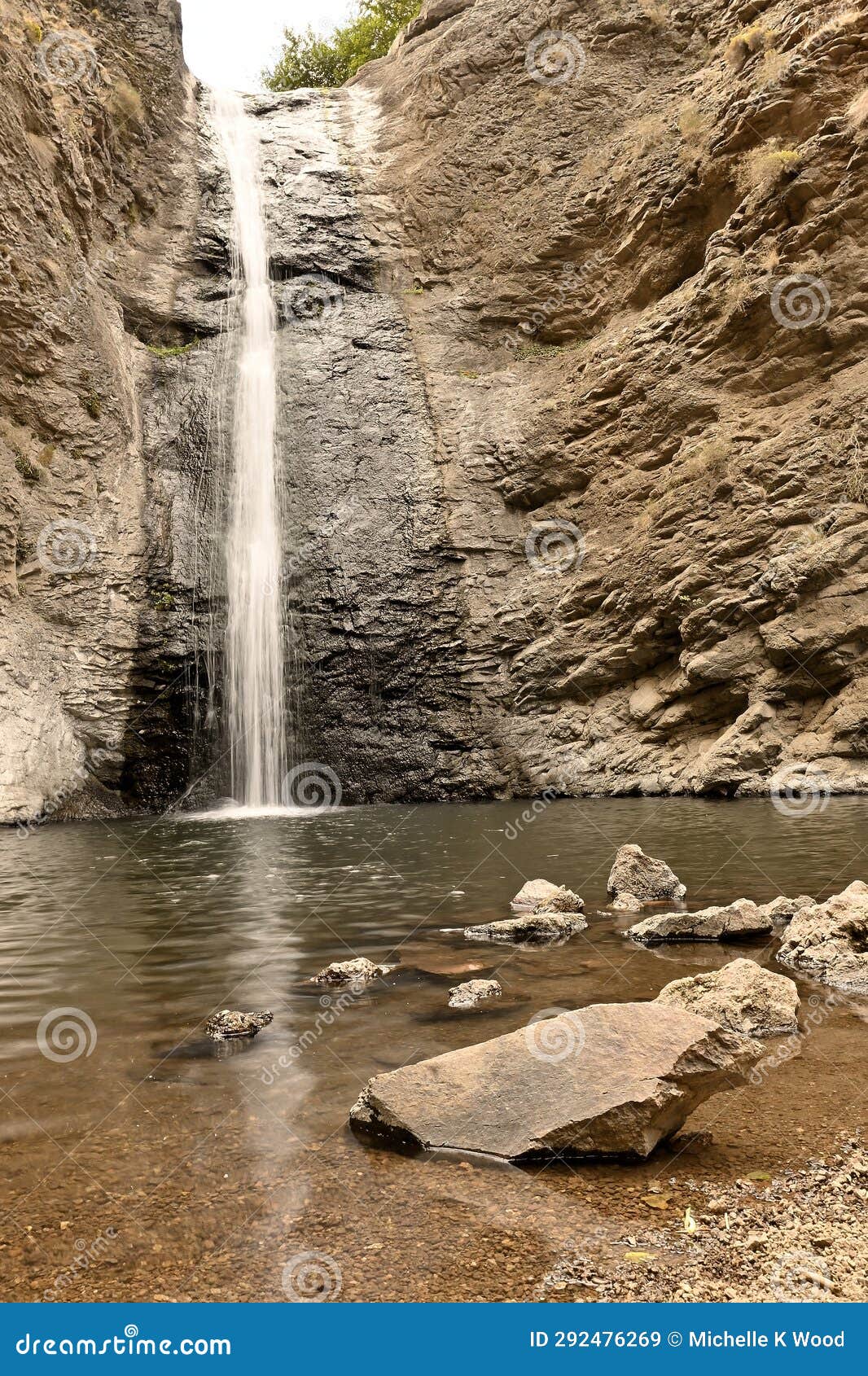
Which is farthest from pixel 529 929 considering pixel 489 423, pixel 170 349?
pixel 170 349

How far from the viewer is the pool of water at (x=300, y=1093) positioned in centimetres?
253

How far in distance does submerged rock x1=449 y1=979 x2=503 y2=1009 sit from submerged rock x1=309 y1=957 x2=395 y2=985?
621 mm

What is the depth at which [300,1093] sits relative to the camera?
12.3 feet

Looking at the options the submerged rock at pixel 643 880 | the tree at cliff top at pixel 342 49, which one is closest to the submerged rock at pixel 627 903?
the submerged rock at pixel 643 880

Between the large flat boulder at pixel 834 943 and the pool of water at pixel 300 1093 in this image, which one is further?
the large flat boulder at pixel 834 943

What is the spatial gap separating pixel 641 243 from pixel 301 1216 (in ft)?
84.2

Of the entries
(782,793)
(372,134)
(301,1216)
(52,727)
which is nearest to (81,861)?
(52,727)

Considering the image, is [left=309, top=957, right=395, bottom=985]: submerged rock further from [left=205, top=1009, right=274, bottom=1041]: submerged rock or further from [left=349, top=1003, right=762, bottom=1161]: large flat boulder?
[left=349, top=1003, right=762, bottom=1161]: large flat boulder

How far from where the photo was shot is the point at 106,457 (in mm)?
22797

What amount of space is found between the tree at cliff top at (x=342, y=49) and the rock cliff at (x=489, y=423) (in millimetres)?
19658

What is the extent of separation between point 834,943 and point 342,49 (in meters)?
54.8

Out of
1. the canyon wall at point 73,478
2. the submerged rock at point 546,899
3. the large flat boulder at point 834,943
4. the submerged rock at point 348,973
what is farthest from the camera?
the canyon wall at point 73,478

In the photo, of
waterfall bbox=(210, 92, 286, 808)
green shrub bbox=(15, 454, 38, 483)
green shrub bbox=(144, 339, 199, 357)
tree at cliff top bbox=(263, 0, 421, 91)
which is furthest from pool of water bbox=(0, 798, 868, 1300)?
tree at cliff top bbox=(263, 0, 421, 91)

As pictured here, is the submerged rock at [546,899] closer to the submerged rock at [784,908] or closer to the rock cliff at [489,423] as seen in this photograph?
the submerged rock at [784,908]
